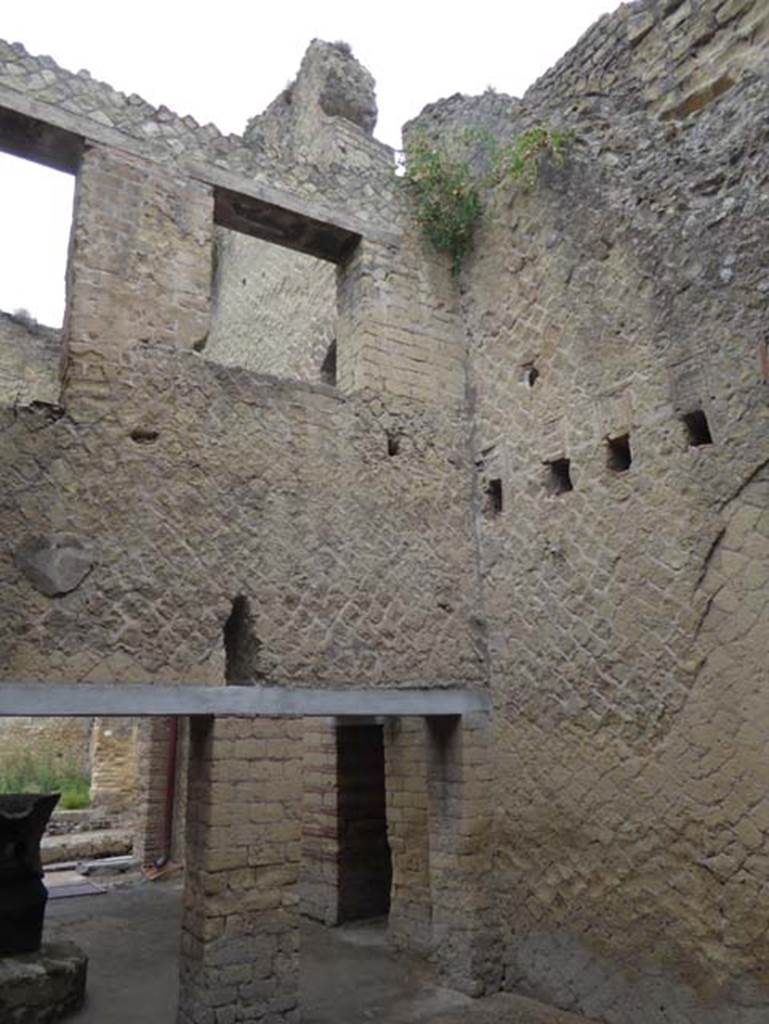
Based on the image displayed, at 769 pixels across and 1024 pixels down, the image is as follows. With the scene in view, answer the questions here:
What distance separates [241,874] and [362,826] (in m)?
3.32

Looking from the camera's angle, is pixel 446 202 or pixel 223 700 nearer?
pixel 223 700

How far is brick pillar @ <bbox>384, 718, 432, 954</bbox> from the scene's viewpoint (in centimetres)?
654

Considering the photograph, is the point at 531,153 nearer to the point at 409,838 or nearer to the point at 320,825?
the point at 409,838

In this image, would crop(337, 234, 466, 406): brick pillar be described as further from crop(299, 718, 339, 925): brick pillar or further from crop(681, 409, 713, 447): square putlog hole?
crop(299, 718, 339, 925): brick pillar

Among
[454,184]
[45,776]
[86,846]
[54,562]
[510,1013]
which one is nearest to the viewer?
[54,562]

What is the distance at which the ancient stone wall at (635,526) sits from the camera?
4621mm

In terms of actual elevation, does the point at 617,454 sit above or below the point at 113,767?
above

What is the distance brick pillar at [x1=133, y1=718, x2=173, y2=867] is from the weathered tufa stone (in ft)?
21.5

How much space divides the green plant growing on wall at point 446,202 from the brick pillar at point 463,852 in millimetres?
4023

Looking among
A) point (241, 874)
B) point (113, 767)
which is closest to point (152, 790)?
point (113, 767)

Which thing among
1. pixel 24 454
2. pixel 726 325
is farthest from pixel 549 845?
pixel 24 454

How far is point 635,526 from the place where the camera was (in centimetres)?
531

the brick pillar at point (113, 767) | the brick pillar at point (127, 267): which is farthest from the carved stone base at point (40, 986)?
the brick pillar at point (113, 767)

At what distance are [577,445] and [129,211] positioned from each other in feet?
11.6
